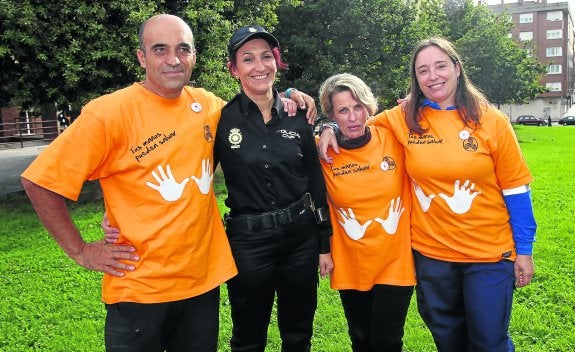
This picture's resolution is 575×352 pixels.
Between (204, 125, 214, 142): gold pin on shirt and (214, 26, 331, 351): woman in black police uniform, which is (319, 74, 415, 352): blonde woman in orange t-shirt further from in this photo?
(204, 125, 214, 142): gold pin on shirt

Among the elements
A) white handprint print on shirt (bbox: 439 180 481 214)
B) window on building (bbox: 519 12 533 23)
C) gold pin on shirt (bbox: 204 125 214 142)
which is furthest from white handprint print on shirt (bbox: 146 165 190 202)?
window on building (bbox: 519 12 533 23)

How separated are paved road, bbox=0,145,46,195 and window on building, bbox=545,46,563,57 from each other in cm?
7954

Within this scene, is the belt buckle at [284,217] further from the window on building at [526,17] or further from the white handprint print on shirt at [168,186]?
the window on building at [526,17]

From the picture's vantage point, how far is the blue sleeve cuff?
124 inches

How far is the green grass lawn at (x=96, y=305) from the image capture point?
15.4 feet

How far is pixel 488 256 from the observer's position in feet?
10.3

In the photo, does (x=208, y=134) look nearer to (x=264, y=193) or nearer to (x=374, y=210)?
(x=264, y=193)

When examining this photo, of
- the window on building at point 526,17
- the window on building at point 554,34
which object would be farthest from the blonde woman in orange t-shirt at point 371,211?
the window on building at point 526,17

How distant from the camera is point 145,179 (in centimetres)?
282

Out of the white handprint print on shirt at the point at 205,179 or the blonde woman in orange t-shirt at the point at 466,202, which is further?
A: the blonde woman in orange t-shirt at the point at 466,202

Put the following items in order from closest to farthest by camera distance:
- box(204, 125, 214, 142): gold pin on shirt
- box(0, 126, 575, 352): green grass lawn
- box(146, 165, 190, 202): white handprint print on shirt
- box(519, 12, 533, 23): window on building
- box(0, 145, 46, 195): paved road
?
box(146, 165, 190, 202): white handprint print on shirt, box(204, 125, 214, 142): gold pin on shirt, box(0, 126, 575, 352): green grass lawn, box(0, 145, 46, 195): paved road, box(519, 12, 533, 23): window on building

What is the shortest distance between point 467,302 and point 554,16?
90129 millimetres

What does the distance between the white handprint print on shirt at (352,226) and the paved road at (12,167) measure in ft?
41.8

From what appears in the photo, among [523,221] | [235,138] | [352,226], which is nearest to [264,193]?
[235,138]
